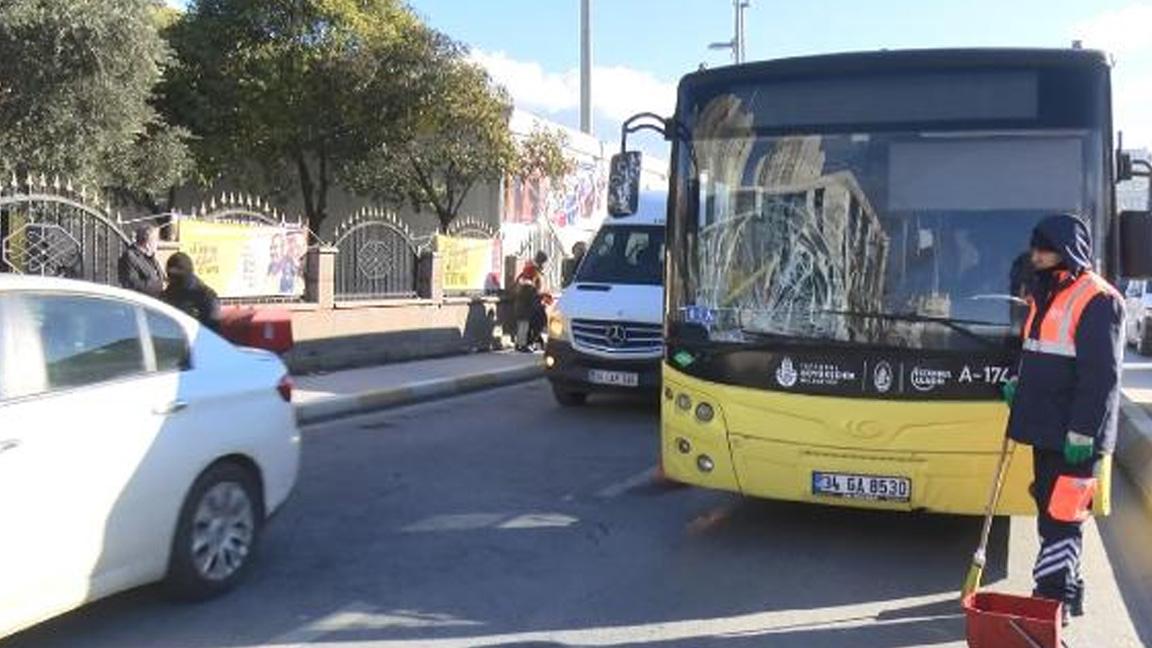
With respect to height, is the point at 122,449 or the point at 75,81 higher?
the point at 75,81

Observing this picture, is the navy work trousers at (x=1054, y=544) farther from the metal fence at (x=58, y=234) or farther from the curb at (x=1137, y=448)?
the metal fence at (x=58, y=234)

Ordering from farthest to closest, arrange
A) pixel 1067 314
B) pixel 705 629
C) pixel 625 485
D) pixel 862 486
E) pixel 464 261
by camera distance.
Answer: pixel 464 261 < pixel 625 485 < pixel 862 486 < pixel 705 629 < pixel 1067 314

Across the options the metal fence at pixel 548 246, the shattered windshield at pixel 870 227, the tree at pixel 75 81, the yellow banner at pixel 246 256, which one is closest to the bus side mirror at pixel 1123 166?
the shattered windshield at pixel 870 227

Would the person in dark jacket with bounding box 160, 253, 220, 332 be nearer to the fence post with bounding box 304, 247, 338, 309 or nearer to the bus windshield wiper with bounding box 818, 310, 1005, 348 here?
the fence post with bounding box 304, 247, 338, 309

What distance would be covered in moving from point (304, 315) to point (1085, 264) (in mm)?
12043

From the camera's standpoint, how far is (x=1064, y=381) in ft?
17.9

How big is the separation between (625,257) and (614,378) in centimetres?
178

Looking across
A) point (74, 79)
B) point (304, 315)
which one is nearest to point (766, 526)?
point (304, 315)

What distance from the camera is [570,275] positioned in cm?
1505

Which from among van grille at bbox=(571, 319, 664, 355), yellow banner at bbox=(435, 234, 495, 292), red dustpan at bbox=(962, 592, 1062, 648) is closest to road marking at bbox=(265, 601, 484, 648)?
red dustpan at bbox=(962, 592, 1062, 648)

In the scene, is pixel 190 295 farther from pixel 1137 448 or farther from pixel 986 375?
pixel 1137 448

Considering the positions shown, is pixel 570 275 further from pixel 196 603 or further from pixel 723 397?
pixel 196 603

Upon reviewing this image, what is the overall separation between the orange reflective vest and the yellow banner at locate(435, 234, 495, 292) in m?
14.9

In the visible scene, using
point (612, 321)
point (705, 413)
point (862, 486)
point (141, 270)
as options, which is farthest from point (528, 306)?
point (862, 486)
